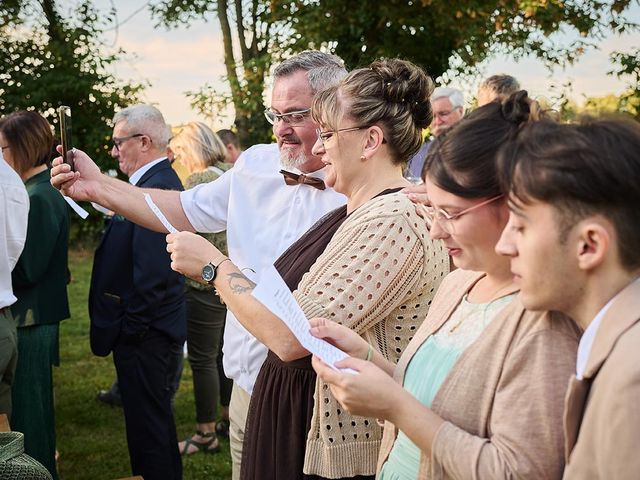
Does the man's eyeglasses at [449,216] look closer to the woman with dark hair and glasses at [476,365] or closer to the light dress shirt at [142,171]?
the woman with dark hair and glasses at [476,365]

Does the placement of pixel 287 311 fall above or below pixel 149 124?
below

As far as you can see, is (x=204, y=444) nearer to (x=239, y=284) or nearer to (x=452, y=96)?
(x=452, y=96)

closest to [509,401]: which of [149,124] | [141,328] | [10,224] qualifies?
[10,224]

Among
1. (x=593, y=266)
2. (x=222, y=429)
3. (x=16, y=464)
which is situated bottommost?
(x=222, y=429)

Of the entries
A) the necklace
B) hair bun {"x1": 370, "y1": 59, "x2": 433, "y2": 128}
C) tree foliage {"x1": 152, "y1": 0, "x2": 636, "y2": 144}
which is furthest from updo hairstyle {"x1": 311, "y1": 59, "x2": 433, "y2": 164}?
tree foliage {"x1": 152, "y1": 0, "x2": 636, "y2": 144}

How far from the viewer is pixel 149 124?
4.82m

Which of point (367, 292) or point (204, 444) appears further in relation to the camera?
point (204, 444)

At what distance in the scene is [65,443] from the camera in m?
5.66

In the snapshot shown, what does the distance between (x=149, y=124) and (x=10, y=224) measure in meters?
1.18

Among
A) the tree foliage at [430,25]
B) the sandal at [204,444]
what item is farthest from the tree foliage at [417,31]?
the sandal at [204,444]

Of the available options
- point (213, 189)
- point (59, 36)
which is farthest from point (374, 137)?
point (59, 36)

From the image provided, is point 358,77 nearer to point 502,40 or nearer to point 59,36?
point 502,40

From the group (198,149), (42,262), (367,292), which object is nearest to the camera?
(367,292)

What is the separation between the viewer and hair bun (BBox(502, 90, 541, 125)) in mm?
1574
